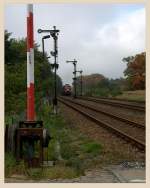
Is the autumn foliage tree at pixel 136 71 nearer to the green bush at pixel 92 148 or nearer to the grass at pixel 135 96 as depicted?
the grass at pixel 135 96

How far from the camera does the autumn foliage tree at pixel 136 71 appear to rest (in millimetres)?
106938

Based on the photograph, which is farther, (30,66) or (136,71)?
(136,71)

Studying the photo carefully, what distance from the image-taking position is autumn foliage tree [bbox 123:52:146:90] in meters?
107

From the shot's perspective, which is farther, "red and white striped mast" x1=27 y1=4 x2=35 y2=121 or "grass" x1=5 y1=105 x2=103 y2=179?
"red and white striped mast" x1=27 y1=4 x2=35 y2=121

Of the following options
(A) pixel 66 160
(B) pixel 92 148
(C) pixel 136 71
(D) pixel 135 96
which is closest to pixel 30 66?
(A) pixel 66 160

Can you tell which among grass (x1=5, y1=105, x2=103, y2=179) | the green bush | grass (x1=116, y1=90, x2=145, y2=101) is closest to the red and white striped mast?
grass (x1=5, y1=105, x2=103, y2=179)

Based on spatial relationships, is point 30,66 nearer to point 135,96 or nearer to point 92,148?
point 92,148

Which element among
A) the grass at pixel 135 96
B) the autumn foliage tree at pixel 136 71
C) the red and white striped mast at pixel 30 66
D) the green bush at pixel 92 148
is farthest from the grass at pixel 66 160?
the autumn foliage tree at pixel 136 71

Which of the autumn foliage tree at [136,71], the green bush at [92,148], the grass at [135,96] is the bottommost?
the green bush at [92,148]

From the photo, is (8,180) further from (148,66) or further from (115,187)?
(148,66)

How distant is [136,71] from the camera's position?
110m

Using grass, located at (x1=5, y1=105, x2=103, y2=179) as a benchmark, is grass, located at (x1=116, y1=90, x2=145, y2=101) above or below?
above

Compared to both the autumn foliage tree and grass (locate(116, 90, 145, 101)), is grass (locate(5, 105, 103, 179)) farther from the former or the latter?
the autumn foliage tree

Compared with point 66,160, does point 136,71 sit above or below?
above
